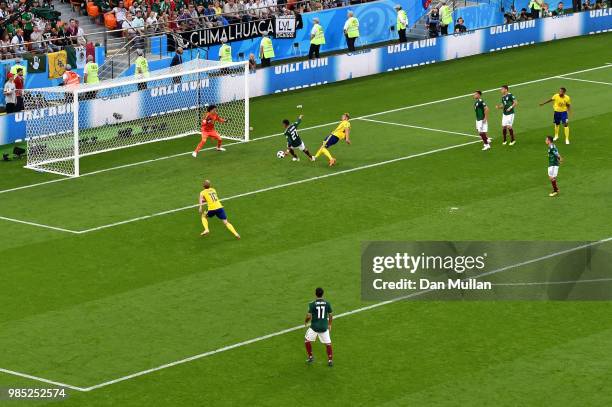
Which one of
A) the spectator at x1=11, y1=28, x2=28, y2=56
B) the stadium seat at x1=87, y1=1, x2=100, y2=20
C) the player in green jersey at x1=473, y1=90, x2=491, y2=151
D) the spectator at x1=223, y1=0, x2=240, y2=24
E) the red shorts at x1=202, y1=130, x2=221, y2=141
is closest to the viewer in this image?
the player in green jersey at x1=473, y1=90, x2=491, y2=151

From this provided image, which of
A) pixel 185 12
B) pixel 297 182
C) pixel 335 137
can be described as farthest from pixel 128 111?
pixel 297 182

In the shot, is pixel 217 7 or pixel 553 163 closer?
pixel 553 163

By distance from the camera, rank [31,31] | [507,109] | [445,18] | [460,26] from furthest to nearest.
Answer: [445,18] → [460,26] → [31,31] → [507,109]

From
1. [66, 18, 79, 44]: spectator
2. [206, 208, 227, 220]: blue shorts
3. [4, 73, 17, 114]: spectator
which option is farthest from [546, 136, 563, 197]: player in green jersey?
[66, 18, 79, 44]: spectator

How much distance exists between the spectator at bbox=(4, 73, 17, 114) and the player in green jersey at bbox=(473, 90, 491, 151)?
16711 mm

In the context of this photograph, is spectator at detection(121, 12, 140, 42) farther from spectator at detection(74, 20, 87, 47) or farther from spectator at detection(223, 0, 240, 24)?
spectator at detection(223, 0, 240, 24)

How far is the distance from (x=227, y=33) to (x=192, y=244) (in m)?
22.8

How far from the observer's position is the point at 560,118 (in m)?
46.2

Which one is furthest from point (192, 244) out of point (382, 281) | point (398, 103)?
point (398, 103)

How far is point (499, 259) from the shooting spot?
34.7 m

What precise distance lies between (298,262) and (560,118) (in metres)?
15.0

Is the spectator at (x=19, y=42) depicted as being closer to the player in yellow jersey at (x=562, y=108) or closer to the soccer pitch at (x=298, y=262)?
the soccer pitch at (x=298, y=262)

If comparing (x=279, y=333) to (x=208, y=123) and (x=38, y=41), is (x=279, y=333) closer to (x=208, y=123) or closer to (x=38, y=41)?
(x=208, y=123)

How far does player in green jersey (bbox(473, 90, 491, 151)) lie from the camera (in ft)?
147
